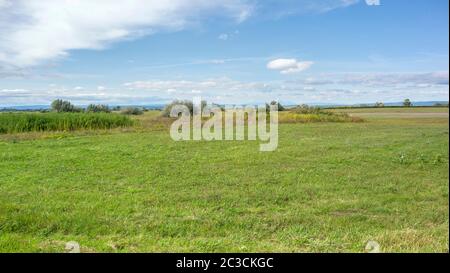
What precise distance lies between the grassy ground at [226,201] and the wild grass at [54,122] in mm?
4104

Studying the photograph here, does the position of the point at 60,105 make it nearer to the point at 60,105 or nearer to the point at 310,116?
the point at 60,105

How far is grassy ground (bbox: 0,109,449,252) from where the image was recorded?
3.22m

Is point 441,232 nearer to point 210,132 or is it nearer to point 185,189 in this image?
point 185,189

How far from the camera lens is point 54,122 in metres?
14.1

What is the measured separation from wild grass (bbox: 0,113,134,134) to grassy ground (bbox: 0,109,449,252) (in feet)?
13.5

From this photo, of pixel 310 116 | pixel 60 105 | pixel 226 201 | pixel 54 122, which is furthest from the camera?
pixel 310 116

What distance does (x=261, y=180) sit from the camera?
6133 millimetres

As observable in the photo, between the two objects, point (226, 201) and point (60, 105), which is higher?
point (60, 105)

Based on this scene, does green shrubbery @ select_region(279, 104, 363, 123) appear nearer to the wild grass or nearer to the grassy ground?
the wild grass

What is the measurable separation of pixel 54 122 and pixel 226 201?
1135 cm

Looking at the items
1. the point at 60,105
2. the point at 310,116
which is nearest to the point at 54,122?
the point at 60,105

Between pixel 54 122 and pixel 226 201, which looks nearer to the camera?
pixel 226 201

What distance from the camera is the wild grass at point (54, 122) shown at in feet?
41.4
